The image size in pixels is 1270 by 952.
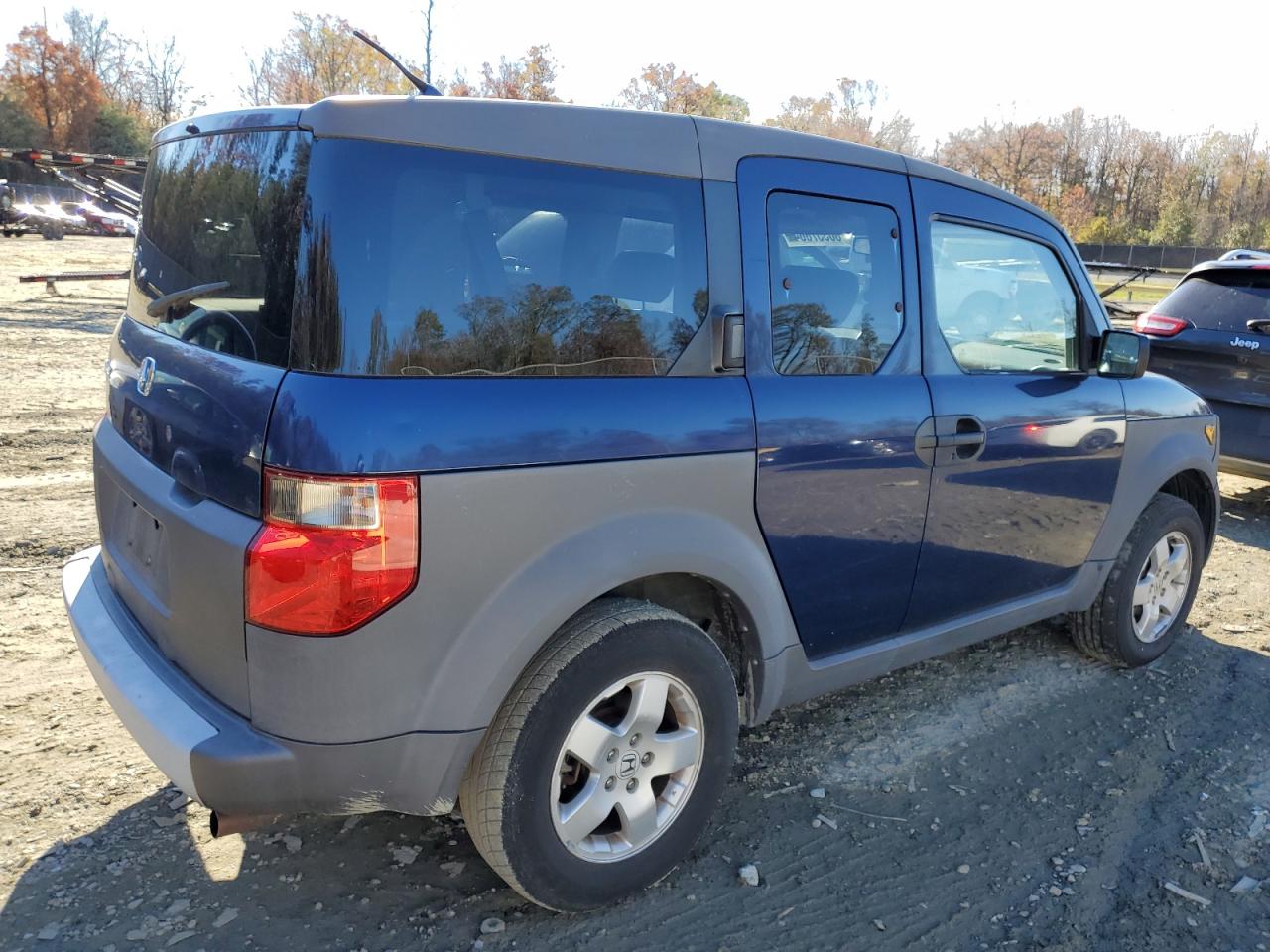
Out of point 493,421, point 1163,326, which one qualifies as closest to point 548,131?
point 493,421

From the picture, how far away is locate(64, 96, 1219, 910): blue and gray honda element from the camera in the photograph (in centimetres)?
215

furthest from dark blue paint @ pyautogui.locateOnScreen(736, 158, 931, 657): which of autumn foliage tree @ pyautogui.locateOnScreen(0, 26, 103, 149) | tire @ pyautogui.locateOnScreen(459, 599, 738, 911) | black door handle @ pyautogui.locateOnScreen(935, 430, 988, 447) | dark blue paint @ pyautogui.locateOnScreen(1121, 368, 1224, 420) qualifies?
autumn foliage tree @ pyautogui.locateOnScreen(0, 26, 103, 149)

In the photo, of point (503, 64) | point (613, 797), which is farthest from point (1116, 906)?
point (503, 64)

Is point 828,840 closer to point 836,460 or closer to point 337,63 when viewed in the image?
point 836,460

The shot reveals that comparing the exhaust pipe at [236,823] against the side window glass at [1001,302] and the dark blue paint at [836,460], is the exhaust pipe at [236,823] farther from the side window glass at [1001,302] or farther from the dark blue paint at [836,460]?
the side window glass at [1001,302]

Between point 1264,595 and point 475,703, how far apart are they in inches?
200

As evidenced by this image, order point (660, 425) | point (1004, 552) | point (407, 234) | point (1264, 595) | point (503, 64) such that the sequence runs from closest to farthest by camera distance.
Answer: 1. point (407, 234)
2. point (660, 425)
3. point (1004, 552)
4. point (1264, 595)
5. point (503, 64)

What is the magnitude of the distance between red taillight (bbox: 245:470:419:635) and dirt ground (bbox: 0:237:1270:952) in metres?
0.99

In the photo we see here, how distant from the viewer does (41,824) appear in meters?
2.92

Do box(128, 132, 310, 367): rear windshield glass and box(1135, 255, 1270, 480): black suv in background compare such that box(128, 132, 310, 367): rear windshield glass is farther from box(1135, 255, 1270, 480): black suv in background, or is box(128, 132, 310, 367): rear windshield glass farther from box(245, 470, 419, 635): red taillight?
box(1135, 255, 1270, 480): black suv in background

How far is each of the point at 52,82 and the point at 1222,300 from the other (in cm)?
7166

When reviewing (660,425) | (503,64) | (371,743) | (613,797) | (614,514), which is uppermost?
(503,64)

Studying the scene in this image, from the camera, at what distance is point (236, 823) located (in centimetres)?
229

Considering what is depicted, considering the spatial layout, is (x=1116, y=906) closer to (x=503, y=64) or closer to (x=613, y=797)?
(x=613, y=797)
